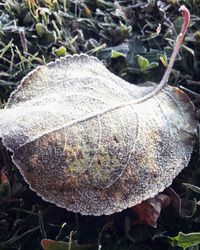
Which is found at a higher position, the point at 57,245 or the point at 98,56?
the point at 98,56

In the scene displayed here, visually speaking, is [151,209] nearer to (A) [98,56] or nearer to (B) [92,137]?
(B) [92,137]

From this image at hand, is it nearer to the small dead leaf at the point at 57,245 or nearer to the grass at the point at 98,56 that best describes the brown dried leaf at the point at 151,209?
the grass at the point at 98,56

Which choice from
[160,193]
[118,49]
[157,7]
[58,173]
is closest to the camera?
[58,173]

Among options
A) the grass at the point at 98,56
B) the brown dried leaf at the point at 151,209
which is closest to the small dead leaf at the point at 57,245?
the grass at the point at 98,56

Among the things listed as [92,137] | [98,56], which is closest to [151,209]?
[92,137]

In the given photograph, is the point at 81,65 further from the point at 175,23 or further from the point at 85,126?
the point at 175,23

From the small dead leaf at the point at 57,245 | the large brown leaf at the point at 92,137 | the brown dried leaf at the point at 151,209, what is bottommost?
the small dead leaf at the point at 57,245

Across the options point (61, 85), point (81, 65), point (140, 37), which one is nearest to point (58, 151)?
point (61, 85)
